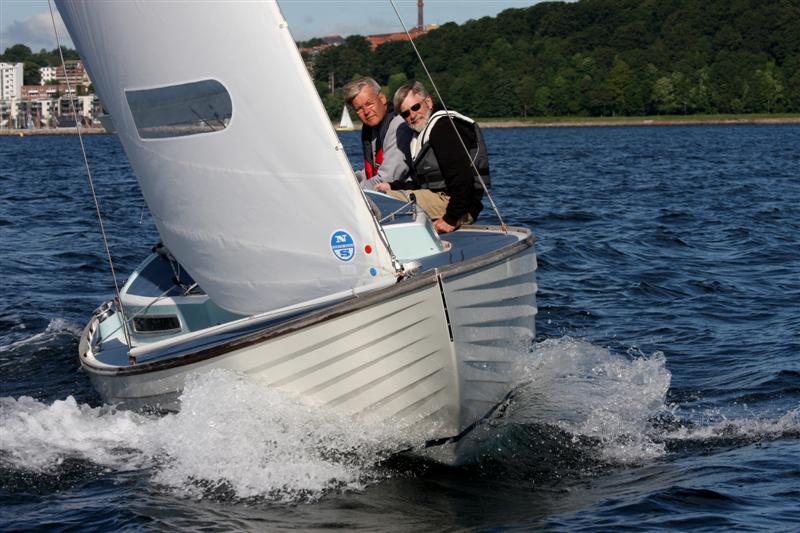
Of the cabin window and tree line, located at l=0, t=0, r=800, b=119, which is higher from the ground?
tree line, located at l=0, t=0, r=800, b=119

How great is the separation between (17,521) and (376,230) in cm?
248

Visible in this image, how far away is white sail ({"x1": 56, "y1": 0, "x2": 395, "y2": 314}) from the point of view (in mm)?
6496

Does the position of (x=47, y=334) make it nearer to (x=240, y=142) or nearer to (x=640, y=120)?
(x=240, y=142)

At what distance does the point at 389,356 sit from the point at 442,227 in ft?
6.95

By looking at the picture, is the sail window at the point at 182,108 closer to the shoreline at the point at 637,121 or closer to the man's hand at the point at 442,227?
the man's hand at the point at 442,227

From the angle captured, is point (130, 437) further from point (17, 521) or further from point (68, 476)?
point (17, 521)

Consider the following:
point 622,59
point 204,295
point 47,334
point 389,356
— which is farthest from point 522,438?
point 622,59

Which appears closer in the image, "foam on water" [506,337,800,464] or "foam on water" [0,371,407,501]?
"foam on water" [0,371,407,501]

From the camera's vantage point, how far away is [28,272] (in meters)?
14.7

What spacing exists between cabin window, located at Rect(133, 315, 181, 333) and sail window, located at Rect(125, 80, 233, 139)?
140 cm

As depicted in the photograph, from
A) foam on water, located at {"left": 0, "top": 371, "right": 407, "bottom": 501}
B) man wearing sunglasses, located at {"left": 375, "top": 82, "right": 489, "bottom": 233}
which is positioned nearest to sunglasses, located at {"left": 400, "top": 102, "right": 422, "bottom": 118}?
man wearing sunglasses, located at {"left": 375, "top": 82, "right": 489, "bottom": 233}

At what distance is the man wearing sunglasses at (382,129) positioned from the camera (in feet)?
27.2

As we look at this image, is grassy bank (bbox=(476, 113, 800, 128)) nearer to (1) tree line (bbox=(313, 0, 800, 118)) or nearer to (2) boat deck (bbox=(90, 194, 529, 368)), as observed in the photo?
(1) tree line (bbox=(313, 0, 800, 118))

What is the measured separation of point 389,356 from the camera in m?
6.37
